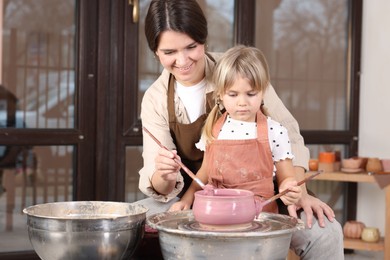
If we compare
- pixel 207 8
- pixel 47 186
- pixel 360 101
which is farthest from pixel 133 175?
pixel 360 101

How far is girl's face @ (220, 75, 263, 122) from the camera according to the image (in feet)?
6.18

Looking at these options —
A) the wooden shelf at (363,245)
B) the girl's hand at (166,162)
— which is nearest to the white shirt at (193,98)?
the girl's hand at (166,162)

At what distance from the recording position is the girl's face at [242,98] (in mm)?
1884

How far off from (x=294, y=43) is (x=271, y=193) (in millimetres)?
2059

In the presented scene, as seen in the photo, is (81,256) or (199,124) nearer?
(81,256)

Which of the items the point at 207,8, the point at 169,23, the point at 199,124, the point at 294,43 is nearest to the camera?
the point at 169,23

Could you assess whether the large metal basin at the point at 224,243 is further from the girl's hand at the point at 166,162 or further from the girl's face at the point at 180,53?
the girl's face at the point at 180,53

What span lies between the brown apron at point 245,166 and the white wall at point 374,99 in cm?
214

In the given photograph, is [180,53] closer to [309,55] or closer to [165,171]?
[165,171]

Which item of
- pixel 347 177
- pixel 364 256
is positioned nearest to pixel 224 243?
pixel 347 177

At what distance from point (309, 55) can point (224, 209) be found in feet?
8.53

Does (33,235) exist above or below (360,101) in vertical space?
below

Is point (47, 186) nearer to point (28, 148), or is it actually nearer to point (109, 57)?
point (28, 148)

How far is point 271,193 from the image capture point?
6.31 ft
